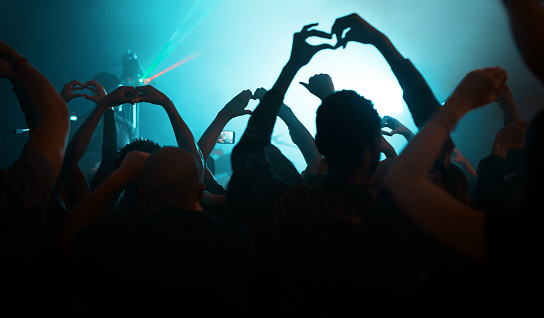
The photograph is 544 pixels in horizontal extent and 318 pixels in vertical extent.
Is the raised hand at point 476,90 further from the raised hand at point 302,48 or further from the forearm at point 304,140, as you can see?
the forearm at point 304,140

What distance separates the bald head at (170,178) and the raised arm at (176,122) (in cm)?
97

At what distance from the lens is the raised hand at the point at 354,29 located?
1.25 meters

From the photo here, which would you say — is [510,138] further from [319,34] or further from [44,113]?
[44,113]

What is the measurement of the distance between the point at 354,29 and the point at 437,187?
837mm

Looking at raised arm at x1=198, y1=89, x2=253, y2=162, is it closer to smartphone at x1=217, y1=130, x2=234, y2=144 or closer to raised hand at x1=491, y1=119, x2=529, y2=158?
smartphone at x1=217, y1=130, x2=234, y2=144

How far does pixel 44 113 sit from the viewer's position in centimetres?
104

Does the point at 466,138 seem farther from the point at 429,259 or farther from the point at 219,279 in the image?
the point at 219,279

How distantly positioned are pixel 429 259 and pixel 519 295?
7.9 inches

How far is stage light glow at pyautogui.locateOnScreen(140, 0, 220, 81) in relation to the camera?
1430 cm

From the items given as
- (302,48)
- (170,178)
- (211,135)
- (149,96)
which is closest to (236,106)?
(211,135)

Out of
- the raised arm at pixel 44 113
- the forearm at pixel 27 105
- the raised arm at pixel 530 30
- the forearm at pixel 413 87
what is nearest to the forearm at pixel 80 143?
the forearm at pixel 27 105

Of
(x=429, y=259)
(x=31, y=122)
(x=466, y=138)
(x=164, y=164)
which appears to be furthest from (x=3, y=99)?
(x=466, y=138)

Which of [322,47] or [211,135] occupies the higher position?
[322,47]

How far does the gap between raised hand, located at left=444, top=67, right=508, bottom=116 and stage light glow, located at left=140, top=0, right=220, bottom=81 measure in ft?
49.1
